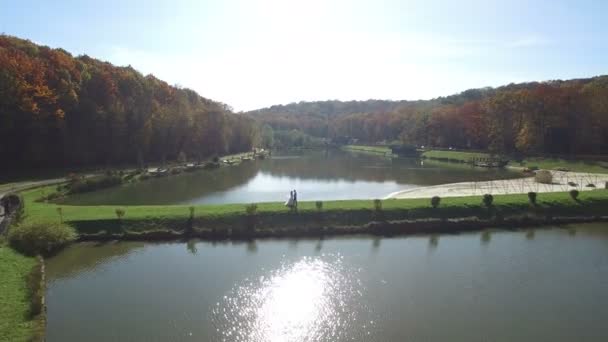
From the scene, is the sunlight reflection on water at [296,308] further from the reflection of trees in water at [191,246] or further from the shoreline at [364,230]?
the shoreline at [364,230]

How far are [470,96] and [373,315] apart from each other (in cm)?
16548

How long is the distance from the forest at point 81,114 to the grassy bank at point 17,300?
98.7 ft

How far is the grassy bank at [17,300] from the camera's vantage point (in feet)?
40.8

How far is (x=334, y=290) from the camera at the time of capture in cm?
1661

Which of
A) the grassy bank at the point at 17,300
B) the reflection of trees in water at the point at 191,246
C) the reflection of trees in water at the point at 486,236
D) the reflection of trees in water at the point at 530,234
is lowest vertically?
the reflection of trees in water at the point at 530,234

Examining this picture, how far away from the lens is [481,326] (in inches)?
537

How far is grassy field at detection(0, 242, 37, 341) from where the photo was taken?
12438 millimetres

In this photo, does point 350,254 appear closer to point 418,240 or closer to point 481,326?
point 418,240

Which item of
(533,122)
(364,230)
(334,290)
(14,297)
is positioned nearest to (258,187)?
(364,230)

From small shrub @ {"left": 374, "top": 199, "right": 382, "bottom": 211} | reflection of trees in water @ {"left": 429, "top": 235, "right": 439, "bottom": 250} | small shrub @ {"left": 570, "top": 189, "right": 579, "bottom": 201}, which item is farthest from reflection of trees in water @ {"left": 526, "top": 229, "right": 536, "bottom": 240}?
small shrub @ {"left": 374, "top": 199, "right": 382, "bottom": 211}

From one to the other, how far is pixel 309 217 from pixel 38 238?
46.6 ft

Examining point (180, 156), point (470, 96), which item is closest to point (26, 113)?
point (180, 156)

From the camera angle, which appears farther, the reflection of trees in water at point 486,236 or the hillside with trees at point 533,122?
the hillside with trees at point 533,122

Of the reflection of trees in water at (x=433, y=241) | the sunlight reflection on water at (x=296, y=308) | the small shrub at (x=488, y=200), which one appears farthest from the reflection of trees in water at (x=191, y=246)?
the small shrub at (x=488, y=200)
